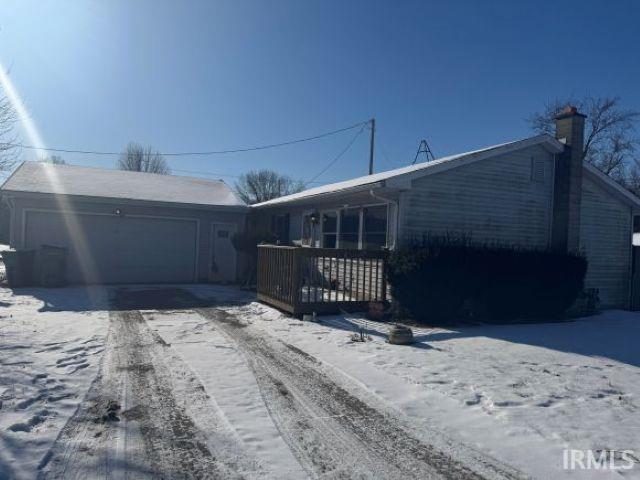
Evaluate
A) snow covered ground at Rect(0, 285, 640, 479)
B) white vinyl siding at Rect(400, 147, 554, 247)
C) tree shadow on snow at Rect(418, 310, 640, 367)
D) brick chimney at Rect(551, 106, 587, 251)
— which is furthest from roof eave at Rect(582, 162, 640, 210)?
snow covered ground at Rect(0, 285, 640, 479)

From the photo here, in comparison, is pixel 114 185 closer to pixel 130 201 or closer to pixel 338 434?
pixel 130 201

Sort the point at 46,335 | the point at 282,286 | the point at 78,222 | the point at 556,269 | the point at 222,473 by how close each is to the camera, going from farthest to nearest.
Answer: the point at 78,222
the point at 556,269
the point at 282,286
the point at 46,335
the point at 222,473

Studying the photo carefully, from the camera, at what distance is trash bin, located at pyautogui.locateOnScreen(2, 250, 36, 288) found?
12375 millimetres

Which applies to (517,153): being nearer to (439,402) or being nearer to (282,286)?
(282,286)

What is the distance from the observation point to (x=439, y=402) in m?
4.58

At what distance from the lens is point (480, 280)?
364 inches

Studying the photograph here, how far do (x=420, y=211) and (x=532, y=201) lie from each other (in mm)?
3367

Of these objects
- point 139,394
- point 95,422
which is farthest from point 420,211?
point 95,422

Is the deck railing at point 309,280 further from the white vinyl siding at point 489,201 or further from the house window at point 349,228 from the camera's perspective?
the house window at point 349,228

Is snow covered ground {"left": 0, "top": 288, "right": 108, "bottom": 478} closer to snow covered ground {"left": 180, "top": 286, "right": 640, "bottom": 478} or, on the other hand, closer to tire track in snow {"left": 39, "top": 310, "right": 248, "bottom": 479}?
tire track in snow {"left": 39, "top": 310, "right": 248, "bottom": 479}

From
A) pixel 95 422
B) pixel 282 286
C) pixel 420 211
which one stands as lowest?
pixel 95 422

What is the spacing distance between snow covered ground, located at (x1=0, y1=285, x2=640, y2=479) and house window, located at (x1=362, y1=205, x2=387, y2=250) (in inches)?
121

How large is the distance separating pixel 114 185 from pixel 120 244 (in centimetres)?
247

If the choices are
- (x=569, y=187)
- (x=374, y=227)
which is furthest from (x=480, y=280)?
(x=569, y=187)
